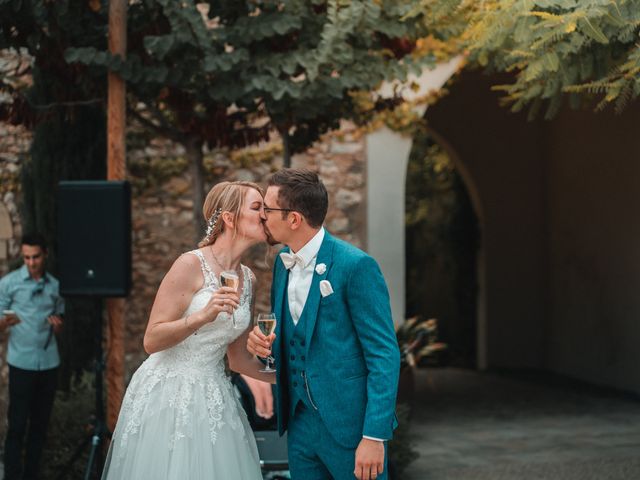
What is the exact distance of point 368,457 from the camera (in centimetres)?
311

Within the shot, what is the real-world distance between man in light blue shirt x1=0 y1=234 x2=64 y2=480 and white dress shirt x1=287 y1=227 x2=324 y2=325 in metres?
3.38

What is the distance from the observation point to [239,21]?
6113mm

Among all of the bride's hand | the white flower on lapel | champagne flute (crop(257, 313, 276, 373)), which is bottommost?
champagne flute (crop(257, 313, 276, 373))

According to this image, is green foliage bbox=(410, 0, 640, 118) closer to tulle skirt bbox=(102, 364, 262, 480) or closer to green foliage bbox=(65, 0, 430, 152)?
green foliage bbox=(65, 0, 430, 152)

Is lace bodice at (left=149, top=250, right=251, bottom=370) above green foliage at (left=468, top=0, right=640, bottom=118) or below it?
below

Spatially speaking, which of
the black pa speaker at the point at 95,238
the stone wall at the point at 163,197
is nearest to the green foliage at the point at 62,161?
the stone wall at the point at 163,197

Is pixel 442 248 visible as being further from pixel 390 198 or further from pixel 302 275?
pixel 302 275

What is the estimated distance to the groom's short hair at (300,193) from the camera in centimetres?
323

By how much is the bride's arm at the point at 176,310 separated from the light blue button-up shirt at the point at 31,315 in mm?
2959

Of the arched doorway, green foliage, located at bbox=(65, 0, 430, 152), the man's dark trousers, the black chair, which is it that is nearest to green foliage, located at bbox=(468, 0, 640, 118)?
green foliage, located at bbox=(65, 0, 430, 152)

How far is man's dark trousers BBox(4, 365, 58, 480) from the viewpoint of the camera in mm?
6168

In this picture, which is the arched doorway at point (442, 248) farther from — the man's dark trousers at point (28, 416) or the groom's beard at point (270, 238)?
the groom's beard at point (270, 238)

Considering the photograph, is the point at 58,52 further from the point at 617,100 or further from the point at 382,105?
the point at 617,100

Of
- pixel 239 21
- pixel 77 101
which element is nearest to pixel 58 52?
pixel 77 101
